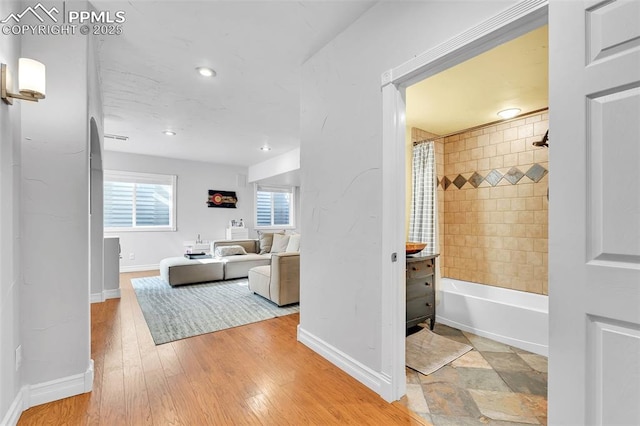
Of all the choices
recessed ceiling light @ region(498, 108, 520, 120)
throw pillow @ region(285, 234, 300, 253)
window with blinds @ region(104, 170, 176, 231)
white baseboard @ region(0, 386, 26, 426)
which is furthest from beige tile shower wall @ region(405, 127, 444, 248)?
window with blinds @ region(104, 170, 176, 231)

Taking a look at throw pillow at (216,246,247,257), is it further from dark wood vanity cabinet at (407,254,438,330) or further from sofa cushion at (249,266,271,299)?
dark wood vanity cabinet at (407,254,438,330)

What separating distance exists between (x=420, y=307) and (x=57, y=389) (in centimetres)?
278

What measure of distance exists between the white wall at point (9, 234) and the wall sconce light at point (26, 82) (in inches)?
2.5

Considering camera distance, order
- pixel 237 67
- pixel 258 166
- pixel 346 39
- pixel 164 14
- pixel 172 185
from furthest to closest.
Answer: pixel 258 166 → pixel 172 185 → pixel 237 67 → pixel 346 39 → pixel 164 14

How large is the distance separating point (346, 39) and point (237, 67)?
1117 mm

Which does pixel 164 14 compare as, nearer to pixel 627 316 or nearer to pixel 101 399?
pixel 101 399

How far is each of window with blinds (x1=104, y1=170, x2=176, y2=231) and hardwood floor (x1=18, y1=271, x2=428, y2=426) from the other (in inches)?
156

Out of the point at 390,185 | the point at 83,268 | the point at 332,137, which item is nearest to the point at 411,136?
the point at 332,137

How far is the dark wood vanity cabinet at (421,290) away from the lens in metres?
2.66

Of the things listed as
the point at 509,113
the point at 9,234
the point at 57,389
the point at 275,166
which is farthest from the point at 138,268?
the point at 509,113

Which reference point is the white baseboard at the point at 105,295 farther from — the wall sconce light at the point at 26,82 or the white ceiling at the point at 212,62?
the wall sconce light at the point at 26,82

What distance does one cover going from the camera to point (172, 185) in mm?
6531

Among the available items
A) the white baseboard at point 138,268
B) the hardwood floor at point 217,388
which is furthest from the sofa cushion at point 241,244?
the hardwood floor at point 217,388

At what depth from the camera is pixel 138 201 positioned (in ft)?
20.5
